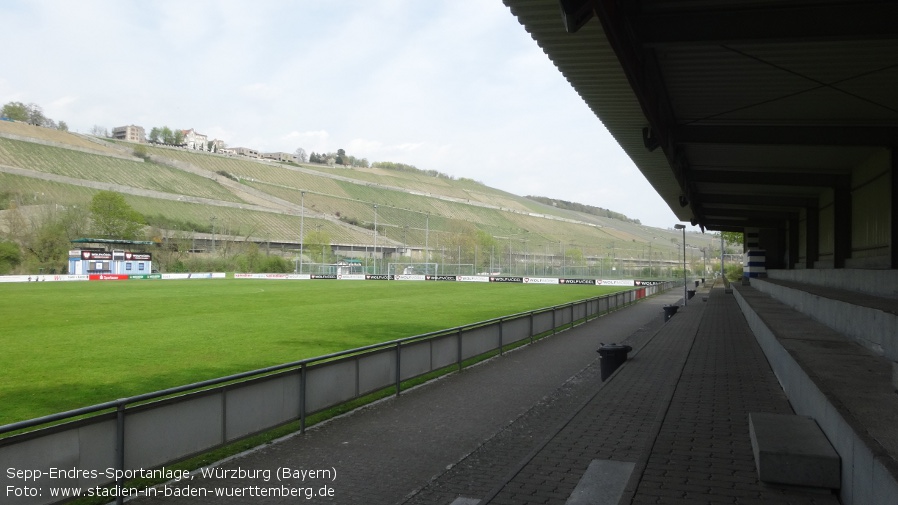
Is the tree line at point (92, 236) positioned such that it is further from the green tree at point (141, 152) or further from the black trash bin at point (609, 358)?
the black trash bin at point (609, 358)

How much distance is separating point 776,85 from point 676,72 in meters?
1.81

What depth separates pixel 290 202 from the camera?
14175 cm

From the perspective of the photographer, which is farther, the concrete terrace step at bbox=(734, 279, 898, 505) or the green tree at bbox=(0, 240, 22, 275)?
the green tree at bbox=(0, 240, 22, 275)

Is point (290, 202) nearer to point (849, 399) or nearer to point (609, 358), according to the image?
point (609, 358)

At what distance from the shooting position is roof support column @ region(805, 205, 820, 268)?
2561 centimetres

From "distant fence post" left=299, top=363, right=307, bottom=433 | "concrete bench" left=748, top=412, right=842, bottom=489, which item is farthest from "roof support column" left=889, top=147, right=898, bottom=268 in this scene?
"distant fence post" left=299, top=363, right=307, bottom=433

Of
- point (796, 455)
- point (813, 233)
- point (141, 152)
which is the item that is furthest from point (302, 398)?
point (141, 152)

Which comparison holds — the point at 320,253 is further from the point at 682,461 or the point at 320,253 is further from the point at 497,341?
the point at 682,461

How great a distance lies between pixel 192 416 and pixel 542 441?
3686 millimetres

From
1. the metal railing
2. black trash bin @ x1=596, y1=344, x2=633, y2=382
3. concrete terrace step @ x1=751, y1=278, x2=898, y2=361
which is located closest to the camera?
the metal railing

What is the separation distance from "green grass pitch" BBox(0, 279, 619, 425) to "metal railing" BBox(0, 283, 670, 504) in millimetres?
4489

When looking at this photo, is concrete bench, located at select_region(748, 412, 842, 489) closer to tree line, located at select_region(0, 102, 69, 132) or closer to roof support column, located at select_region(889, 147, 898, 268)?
roof support column, located at select_region(889, 147, 898, 268)

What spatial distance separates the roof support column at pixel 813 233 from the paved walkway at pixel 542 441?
14.6 meters

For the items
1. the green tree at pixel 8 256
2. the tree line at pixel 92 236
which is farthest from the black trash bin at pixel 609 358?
the tree line at pixel 92 236
